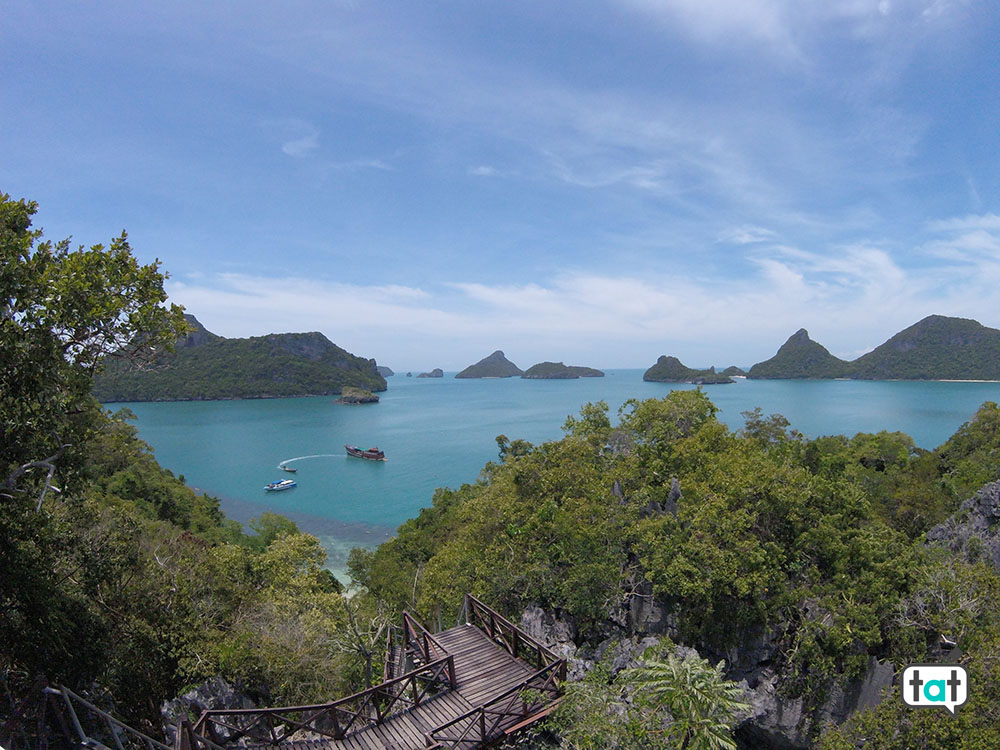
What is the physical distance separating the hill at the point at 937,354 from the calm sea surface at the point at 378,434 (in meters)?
11.6

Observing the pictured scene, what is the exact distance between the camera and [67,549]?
31.0ft

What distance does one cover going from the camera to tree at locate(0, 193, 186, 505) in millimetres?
6113

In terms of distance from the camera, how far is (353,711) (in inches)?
321

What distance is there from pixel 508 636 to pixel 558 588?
145 inches

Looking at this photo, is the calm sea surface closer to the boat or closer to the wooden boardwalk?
the boat

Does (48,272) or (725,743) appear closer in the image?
(48,272)

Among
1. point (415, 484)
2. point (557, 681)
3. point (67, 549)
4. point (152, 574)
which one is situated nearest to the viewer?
point (557, 681)

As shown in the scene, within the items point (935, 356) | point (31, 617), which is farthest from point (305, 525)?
point (935, 356)

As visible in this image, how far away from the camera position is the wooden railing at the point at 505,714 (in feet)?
25.0

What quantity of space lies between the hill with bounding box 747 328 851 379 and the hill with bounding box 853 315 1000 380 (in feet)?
20.0

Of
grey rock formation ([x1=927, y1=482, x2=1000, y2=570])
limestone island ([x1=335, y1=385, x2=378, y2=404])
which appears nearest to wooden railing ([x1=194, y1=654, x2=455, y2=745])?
grey rock formation ([x1=927, y1=482, x2=1000, y2=570])

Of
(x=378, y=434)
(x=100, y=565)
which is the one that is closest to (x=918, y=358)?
(x=378, y=434)

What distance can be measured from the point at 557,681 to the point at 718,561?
210 inches

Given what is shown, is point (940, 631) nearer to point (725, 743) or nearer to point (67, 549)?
point (725, 743)
